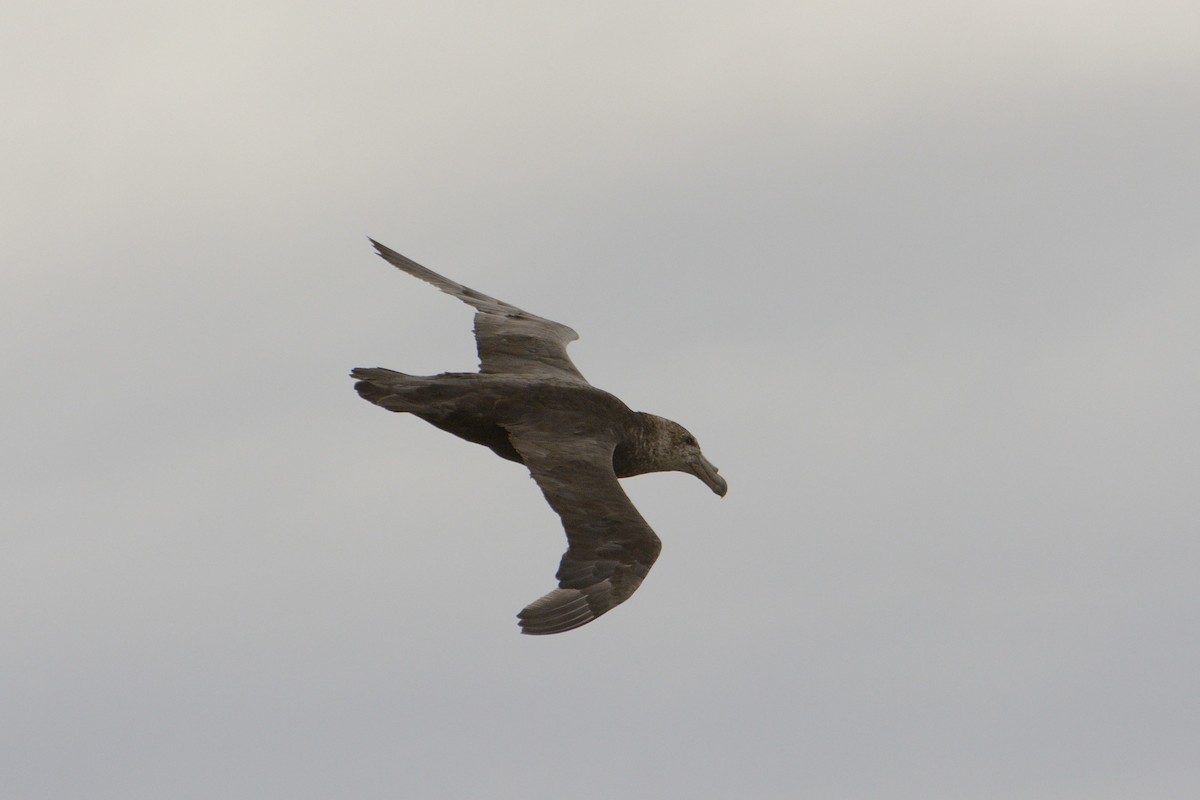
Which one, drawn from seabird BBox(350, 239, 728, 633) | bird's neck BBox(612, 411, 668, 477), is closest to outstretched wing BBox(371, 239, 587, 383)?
seabird BBox(350, 239, 728, 633)

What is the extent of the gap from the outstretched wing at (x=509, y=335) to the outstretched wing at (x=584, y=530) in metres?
2.56

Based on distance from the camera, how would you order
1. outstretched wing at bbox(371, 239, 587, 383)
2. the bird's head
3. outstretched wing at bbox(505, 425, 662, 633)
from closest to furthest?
1. outstretched wing at bbox(505, 425, 662, 633)
2. the bird's head
3. outstretched wing at bbox(371, 239, 587, 383)

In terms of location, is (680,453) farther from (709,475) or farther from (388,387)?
(388,387)

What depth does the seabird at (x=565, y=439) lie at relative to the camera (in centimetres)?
2141

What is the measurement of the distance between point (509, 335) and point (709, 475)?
313 centimetres

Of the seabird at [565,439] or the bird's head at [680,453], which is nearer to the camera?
the seabird at [565,439]

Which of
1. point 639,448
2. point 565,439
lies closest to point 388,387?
point 565,439

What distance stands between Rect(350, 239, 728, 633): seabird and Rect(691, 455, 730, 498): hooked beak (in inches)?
0.4

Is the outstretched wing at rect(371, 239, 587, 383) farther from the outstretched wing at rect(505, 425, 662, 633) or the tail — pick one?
the outstretched wing at rect(505, 425, 662, 633)

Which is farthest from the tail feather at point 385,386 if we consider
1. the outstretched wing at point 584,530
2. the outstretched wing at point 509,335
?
the outstretched wing at point 509,335

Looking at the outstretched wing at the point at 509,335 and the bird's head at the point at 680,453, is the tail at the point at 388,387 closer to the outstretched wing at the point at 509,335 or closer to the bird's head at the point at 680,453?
the outstretched wing at the point at 509,335

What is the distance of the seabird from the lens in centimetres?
2141

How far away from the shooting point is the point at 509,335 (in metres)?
27.3

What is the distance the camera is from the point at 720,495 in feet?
84.5
